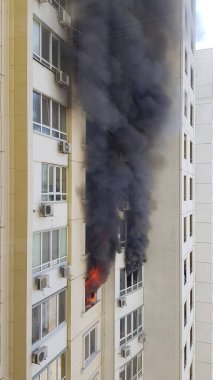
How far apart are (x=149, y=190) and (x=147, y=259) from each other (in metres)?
1.04

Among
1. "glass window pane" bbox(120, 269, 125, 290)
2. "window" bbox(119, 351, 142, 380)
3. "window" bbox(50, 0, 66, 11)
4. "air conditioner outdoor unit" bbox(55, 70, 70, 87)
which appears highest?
"window" bbox(50, 0, 66, 11)

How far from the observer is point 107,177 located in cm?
363

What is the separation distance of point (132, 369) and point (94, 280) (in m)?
1.62

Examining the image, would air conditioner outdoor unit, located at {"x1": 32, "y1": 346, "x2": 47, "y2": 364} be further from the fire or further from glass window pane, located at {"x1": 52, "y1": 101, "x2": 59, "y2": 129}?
glass window pane, located at {"x1": 52, "y1": 101, "x2": 59, "y2": 129}

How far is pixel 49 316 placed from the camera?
309 centimetres

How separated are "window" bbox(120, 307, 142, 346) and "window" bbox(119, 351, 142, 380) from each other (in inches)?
14.1

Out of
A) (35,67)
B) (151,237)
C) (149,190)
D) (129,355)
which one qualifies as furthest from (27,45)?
(129,355)

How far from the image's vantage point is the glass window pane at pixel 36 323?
283 centimetres

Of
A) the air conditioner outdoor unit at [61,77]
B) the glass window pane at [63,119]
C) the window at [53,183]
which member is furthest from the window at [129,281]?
the air conditioner outdoor unit at [61,77]

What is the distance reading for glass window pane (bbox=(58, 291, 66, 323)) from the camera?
3275 mm

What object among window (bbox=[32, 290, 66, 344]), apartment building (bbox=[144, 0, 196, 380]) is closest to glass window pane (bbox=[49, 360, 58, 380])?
window (bbox=[32, 290, 66, 344])

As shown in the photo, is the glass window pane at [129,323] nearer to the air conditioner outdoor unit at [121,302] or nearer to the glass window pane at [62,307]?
the air conditioner outdoor unit at [121,302]

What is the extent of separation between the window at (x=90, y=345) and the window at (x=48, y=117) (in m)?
2.45

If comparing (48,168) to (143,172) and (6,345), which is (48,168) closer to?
(143,172)
